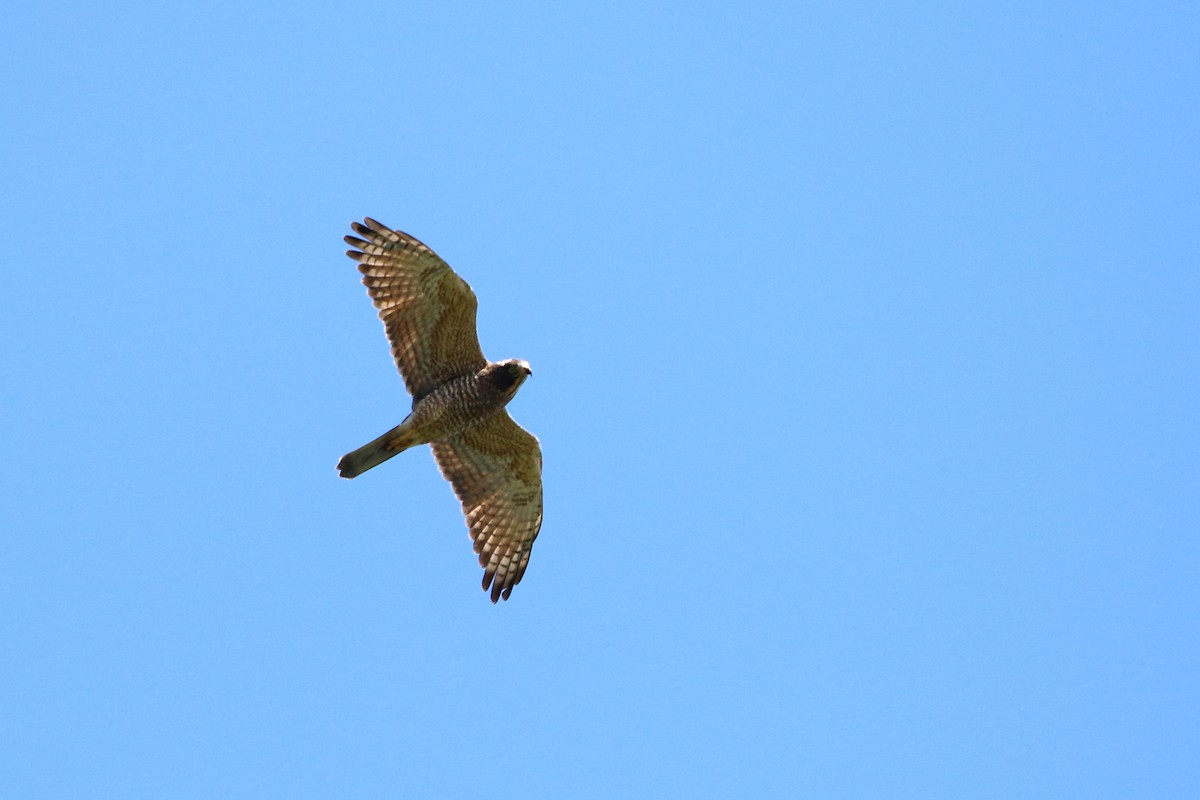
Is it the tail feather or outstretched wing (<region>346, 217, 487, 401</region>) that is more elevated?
outstretched wing (<region>346, 217, 487, 401</region>)

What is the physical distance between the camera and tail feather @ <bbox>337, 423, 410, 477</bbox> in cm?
1383

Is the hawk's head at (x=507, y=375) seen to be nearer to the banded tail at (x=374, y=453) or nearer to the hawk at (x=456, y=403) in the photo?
the hawk at (x=456, y=403)

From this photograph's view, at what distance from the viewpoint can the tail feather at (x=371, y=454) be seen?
13828 mm

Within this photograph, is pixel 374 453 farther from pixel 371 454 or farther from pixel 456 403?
pixel 456 403

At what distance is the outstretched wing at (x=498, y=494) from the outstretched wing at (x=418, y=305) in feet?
2.70

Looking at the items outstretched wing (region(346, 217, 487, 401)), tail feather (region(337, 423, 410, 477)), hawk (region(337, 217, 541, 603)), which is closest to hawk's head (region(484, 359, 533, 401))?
hawk (region(337, 217, 541, 603))

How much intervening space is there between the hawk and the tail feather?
1cm

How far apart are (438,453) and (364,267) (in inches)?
81.8

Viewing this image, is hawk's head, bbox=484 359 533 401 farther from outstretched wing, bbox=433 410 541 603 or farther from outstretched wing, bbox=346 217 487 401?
outstretched wing, bbox=433 410 541 603

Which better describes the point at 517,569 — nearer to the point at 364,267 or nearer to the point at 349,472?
the point at 349,472

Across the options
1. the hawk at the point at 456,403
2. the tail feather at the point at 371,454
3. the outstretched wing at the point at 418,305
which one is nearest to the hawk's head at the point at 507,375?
the hawk at the point at 456,403

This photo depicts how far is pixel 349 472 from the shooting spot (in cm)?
1388

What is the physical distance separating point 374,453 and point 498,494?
1501mm

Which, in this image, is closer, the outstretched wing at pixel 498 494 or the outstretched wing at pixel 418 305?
the outstretched wing at pixel 418 305
